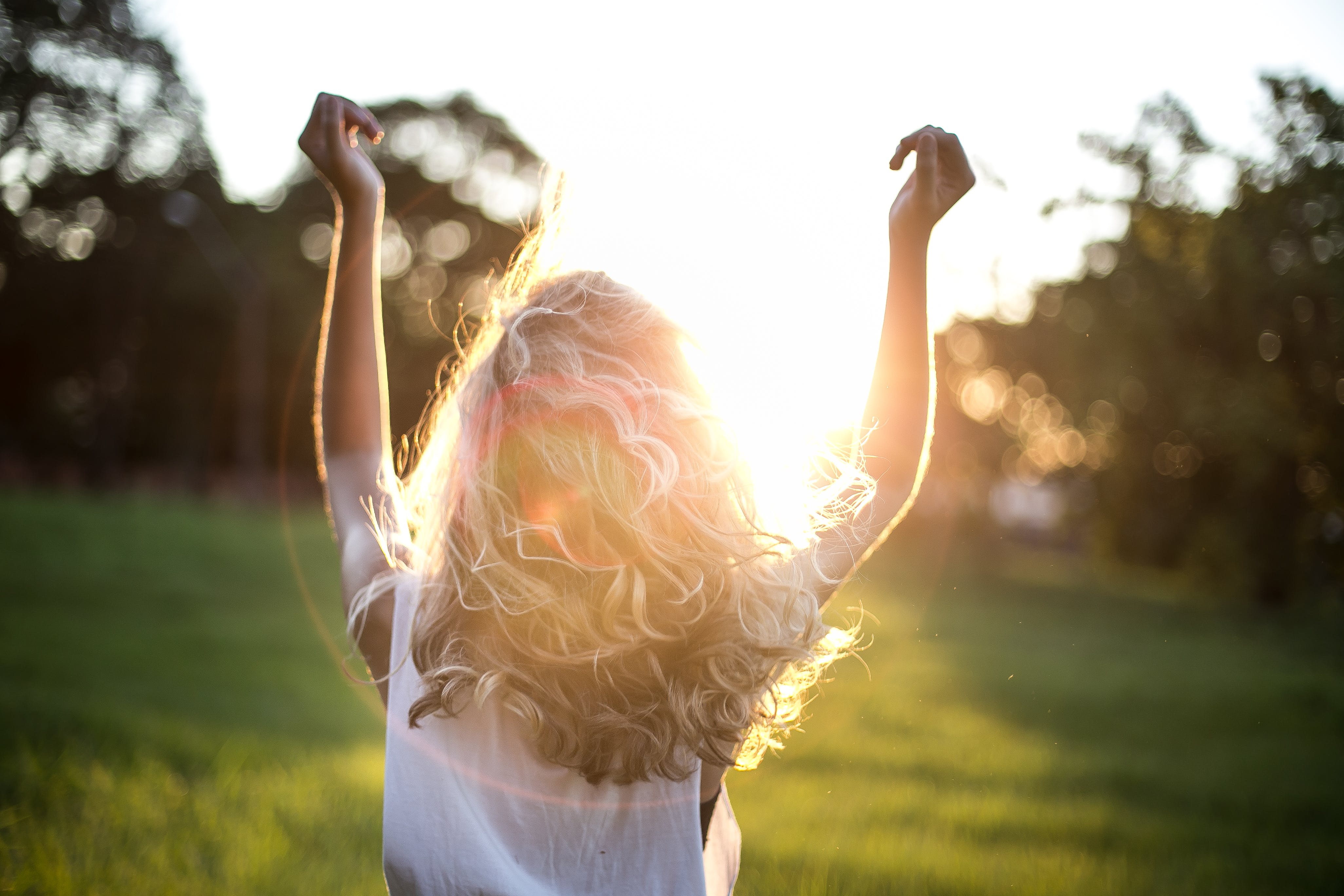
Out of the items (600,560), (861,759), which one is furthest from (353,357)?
(861,759)

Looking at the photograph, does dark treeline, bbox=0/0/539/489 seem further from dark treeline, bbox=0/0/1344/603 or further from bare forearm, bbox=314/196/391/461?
bare forearm, bbox=314/196/391/461

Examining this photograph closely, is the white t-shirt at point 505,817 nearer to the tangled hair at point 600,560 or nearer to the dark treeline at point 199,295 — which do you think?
the tangled hair at point 600,560

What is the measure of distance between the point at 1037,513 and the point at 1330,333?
58.7m

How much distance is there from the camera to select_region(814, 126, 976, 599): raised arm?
1.47m

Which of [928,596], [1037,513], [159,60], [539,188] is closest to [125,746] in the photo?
A: [539,188]

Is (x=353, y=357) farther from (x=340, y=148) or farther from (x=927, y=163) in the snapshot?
(x=927, y=163)

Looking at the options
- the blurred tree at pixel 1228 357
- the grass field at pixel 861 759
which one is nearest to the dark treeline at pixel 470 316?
the blurred tree at pixel 1228 357

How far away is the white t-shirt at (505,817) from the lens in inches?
52.4

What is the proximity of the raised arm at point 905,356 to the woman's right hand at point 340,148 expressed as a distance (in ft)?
2.93

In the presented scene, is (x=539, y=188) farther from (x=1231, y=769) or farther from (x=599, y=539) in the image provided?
(x=1231, y=769)

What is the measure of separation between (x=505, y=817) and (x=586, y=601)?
0.36 meters

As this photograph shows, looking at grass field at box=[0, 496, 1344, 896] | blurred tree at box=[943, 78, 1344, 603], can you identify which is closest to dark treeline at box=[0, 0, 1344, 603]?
blurred tree at box=[943, 78, 1344, 603]

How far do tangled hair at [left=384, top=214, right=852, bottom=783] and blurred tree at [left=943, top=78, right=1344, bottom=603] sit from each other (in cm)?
306

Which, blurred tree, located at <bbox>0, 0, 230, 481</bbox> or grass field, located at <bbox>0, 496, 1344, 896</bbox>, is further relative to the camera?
blurred tree, located at <bbox>0, 0, 230, 481</bbox>
